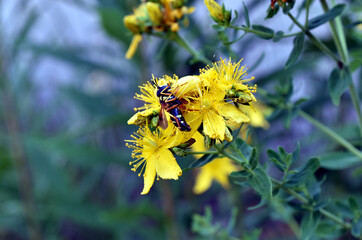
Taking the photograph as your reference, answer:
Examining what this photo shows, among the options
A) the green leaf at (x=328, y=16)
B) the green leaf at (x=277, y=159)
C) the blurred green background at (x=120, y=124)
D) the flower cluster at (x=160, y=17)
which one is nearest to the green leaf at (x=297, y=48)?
the green leaf at (x=328, y=16)

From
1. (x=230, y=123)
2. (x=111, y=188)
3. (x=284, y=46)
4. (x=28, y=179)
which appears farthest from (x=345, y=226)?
(x=111, y=188)

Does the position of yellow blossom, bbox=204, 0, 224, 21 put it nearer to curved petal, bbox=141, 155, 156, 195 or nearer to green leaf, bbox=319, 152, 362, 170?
curved petal, bbox=141, 155, 156, 195

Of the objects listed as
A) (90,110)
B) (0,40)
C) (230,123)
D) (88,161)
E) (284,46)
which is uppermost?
(0,40)

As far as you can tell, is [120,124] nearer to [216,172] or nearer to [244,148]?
[216,172]

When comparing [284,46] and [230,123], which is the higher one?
[284,46]

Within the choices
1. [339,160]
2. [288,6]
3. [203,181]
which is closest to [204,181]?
[203,181]

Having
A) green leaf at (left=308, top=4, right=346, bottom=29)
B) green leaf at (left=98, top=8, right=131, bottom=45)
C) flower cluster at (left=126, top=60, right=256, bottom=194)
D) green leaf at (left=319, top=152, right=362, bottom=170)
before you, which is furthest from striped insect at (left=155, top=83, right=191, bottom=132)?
green leaf at (left=98, top=8, right=131, bottom=45)

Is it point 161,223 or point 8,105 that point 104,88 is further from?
point 161,223
